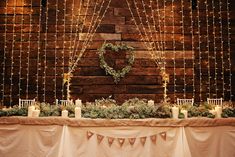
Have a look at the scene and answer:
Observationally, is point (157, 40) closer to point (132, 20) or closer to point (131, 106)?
point (132, 20)

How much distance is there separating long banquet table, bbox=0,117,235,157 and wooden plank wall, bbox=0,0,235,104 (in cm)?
335

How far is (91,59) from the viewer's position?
24.4 ft

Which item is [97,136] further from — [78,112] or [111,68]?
[111,68]

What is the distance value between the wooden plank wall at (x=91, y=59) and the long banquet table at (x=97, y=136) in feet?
11.0

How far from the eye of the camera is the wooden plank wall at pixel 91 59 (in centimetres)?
737

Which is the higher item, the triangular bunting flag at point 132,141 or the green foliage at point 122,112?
the green foliage at point 122,112

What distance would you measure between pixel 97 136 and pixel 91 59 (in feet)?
12.2

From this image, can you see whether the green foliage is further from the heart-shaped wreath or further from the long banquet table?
the heart-shaped wreath

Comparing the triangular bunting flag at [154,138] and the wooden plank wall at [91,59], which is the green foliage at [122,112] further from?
the wooden plank wall at [91,59]

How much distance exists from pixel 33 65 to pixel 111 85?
1.99 metres

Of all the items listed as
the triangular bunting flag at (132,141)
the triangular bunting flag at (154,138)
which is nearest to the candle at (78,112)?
the triangular bunting flag at (132,141)

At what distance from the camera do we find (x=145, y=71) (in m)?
7.50

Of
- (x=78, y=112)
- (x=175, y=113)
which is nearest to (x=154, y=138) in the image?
(x=175, y=113)

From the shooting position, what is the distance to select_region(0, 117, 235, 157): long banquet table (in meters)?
3.91
